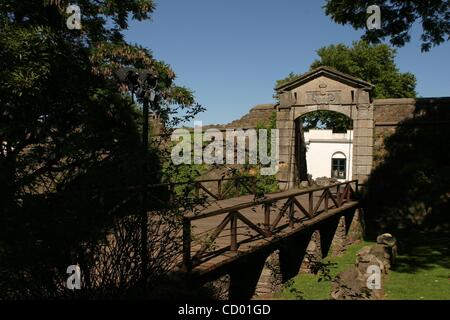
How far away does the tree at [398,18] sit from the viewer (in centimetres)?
1230

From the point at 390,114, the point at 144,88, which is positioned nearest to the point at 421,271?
the point at 390,114

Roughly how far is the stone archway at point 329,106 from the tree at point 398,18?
304 centimetres

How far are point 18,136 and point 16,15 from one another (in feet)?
10.4

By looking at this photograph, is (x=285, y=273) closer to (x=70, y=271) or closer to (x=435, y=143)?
(x=70, y=271)

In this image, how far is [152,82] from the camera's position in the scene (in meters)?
4.66

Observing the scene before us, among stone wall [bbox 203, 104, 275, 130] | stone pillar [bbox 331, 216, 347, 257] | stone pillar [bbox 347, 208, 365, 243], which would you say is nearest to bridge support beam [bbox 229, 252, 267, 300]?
stone pillar [bbox 331, 216, 347, 257]

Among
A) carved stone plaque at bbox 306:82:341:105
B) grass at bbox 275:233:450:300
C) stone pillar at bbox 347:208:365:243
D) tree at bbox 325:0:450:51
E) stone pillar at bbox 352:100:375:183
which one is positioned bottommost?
grass at bbox 275:233:450:300

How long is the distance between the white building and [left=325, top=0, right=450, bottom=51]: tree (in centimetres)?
2188

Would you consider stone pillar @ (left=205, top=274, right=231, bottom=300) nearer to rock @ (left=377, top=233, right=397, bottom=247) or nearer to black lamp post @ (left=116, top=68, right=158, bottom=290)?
black lamp post @ (left=116, top=68, right=158, bottom=290)

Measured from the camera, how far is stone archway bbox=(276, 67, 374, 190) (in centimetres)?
1619

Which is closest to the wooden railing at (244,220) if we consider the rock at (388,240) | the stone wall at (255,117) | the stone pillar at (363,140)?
the stone pillar at (363,140)

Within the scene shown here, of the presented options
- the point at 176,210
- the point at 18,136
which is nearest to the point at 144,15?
the point at 18,136

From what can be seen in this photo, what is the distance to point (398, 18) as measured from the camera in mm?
12648

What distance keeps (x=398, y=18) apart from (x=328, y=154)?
23181 mm
